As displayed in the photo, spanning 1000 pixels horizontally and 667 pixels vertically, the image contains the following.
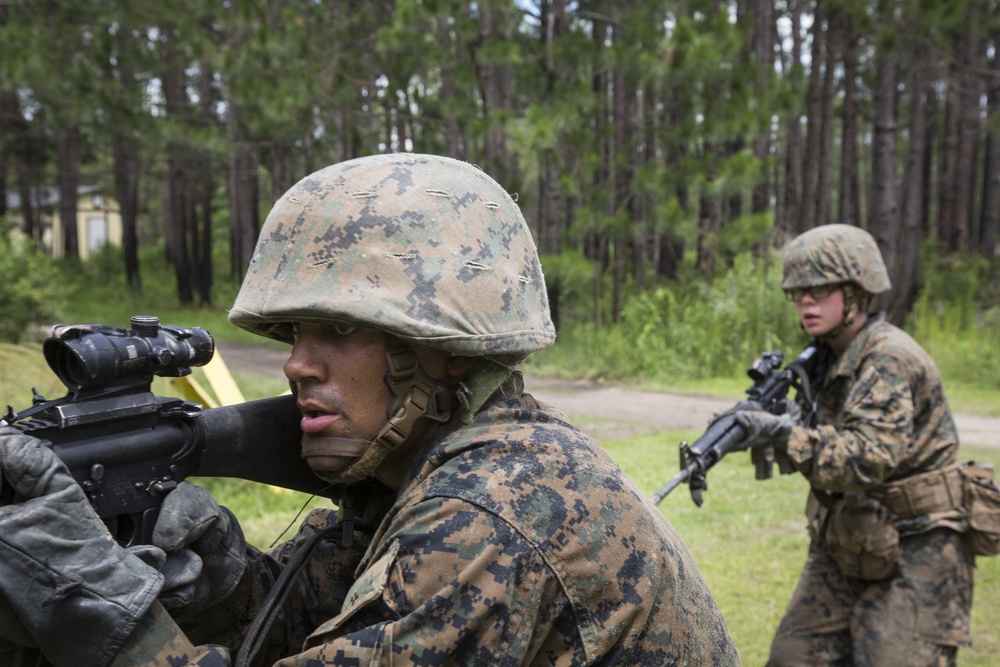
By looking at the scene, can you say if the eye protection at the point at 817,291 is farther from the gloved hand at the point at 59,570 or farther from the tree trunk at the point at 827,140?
the tree trunk at the point at 827,140

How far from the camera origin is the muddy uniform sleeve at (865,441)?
449cm

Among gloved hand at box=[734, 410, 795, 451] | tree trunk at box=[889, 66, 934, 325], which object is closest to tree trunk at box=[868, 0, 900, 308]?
tree trunk at box=[889, 66, 934, 325]

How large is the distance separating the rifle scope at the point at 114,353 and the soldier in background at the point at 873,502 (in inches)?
122

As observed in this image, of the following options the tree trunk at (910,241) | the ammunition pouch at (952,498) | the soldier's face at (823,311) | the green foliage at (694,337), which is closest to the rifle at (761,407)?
the soldier's face at (823,311)

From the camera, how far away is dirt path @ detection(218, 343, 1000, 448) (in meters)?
10.2

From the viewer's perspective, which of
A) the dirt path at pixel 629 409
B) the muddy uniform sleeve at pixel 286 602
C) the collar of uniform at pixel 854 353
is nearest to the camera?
the muddy uniform sleeve at pixel 286 602

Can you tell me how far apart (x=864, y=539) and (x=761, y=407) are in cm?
79

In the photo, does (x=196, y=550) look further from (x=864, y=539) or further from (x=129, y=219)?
(x=129, y=219)

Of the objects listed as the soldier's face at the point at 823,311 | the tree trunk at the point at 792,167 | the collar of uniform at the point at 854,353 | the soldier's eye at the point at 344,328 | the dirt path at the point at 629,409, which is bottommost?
the dirt path at the point at 629,409

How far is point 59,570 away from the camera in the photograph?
1.57m

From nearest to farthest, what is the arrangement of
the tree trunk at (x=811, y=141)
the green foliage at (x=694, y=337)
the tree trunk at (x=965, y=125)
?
1. the green foliage at (x=694, y=337)
2. the tree trunk at (x=811, y=141)
3. the tree trunk at (x=965, y=125)

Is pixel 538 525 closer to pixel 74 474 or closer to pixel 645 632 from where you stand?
pixel 645 632

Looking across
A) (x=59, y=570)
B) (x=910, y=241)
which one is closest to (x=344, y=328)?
(x=59, y=570)

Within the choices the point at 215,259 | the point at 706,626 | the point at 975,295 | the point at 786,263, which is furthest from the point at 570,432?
the point at 215,259
